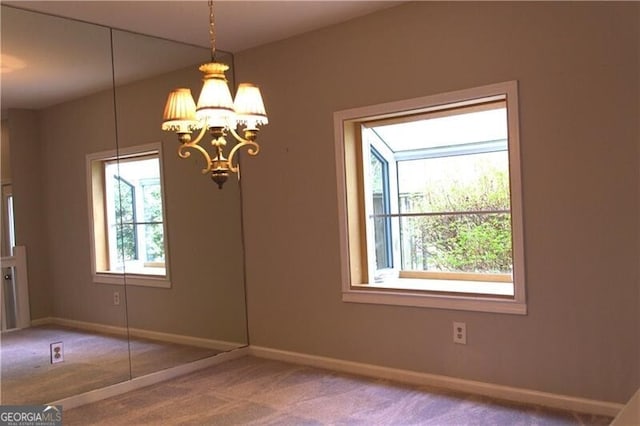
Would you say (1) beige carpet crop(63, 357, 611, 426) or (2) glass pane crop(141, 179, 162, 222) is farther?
(2) glass pane crop(141, 179, 162, 222)

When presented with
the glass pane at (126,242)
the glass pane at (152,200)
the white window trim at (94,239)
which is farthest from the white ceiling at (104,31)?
the glass pane at (126,242)

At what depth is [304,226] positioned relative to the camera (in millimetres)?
4180

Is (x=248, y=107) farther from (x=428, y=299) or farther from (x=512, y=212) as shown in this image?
(x=428, y=299)

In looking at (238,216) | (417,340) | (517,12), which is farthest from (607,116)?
(238,216)

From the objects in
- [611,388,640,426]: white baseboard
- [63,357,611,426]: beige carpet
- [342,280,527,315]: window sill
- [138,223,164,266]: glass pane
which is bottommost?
[63,357,611,426]: beige carpet

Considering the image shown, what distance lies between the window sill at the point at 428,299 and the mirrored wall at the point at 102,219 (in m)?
1.20

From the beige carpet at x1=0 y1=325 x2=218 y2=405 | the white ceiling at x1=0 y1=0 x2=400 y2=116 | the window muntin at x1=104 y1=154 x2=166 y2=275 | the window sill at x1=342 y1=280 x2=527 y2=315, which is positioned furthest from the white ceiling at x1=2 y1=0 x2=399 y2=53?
the beige carpet at x1=0 y1=325 x2=218 y2=405

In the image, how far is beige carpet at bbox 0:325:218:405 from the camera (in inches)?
130

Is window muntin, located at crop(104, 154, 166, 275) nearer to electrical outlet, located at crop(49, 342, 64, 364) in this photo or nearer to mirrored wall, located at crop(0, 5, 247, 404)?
mirrored wall, located at crop(0, 5, 247, 404)

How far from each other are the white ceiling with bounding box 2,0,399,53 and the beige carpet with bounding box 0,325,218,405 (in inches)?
76.7

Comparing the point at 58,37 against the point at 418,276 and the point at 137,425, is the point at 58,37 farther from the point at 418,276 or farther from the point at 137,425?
the point at 418,276

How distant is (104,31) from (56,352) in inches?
82.8

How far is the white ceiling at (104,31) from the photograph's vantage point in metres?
3.35

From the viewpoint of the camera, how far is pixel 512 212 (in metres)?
3.19
